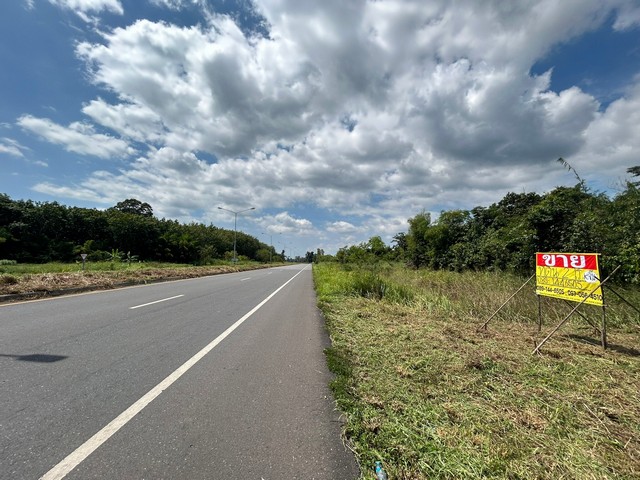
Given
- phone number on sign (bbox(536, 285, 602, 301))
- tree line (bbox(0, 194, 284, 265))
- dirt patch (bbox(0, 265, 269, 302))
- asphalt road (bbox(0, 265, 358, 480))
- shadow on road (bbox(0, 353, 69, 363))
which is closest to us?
asphalt road (bbox(0, 265, 358, 480))

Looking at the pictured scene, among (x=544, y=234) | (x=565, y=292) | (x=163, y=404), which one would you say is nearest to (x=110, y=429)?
(x=163, y=404)

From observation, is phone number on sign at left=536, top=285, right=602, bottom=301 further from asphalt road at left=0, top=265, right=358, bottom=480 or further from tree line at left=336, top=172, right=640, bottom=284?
asphalt road at left=0, top=265, right=358, bottom=480

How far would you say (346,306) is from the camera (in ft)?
32.5

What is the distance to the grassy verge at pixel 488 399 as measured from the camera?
2.42 m

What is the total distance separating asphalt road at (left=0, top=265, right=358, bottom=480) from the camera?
2.35 meters

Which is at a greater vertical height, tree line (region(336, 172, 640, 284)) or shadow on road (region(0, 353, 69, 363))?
tree line (region(336, 172, 640, 284))

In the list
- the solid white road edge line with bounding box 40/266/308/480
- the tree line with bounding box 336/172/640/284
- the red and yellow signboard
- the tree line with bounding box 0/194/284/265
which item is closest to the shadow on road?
the solid white road edge line with bounding box 40/266/308/480

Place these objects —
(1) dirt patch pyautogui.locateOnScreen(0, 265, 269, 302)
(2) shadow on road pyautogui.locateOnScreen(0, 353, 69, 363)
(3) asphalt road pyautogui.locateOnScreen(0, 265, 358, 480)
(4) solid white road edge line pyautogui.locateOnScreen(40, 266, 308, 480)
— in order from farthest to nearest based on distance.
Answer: (1) dirt patch pyautogui.locateOnScreen(0, 265, 269, 302), (2) shadow on road pyautogui.locateOnScreen(0, 353, 69, 363), (3) asphalt road pyautogui.locateOnScreen(0, 265, 358, 480), (4) solid white road edge line pyautogui.locateOnScreen(40, 266, 308, 480)

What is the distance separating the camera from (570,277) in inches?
240

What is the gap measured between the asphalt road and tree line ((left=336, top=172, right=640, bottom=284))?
27.4ft

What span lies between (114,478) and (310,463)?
4.69ft

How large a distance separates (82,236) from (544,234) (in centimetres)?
6253

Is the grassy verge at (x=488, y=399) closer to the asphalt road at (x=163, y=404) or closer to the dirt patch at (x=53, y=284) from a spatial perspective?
the asphalt road at (x=163, y=404)

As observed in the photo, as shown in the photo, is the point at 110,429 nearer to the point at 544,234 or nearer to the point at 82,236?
the point at 544,234
